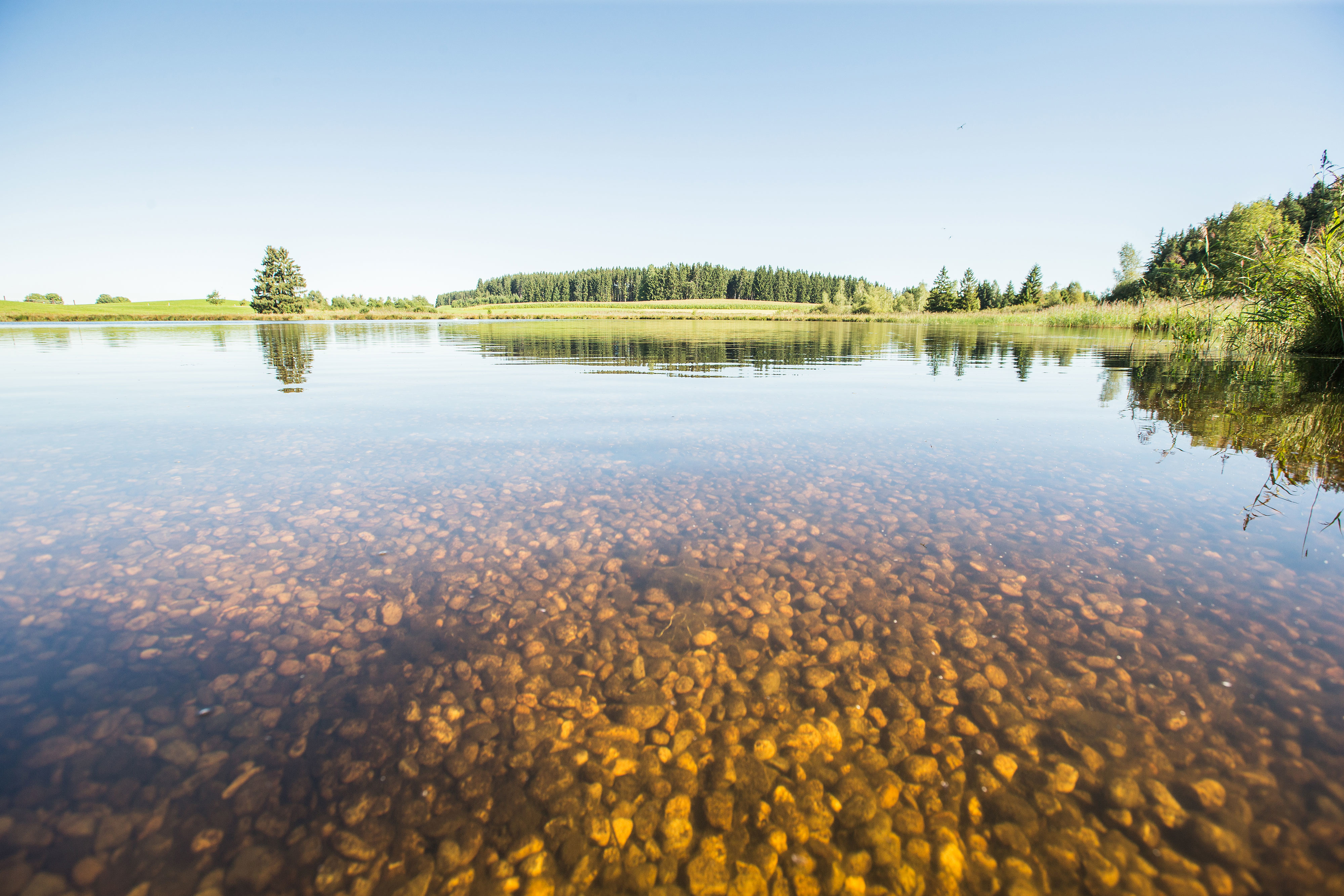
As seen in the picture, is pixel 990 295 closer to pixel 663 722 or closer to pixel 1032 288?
pixel 1032 288

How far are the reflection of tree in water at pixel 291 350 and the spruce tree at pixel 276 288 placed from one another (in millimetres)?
66915

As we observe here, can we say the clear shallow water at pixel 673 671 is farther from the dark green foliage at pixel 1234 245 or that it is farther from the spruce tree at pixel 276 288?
the spruce tree at pixel 276 288

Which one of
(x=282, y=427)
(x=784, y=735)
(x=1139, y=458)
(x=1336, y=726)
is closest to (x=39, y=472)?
(x=282, y=427)

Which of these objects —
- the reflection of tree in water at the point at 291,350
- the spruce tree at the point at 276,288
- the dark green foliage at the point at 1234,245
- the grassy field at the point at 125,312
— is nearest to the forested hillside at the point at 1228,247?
the dark green foliage at the point at 1234,245

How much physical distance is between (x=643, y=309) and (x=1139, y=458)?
153663mm

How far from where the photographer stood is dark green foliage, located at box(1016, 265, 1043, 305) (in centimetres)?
10831

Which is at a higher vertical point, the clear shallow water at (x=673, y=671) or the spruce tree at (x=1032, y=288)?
the spruce tree at (x=1032, y=288)

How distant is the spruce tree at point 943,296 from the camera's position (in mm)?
116250

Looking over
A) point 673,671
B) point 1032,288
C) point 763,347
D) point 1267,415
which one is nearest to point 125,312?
point 763,347

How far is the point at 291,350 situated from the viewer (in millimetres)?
32969

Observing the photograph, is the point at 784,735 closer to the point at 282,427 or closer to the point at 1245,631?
the point at 1245,631

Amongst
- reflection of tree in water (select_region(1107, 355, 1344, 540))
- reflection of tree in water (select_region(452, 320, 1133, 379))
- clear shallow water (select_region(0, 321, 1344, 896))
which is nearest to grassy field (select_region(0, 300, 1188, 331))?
reflection of tree in water (select_region(452, 320, 1133, 379))

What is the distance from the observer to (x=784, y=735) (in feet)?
10.7

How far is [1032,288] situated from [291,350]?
12704 centimetres
